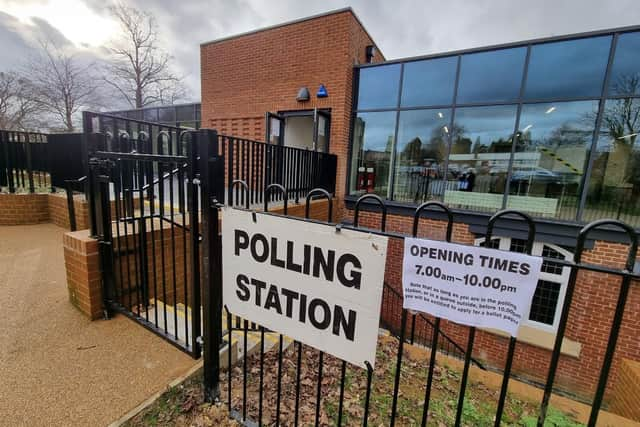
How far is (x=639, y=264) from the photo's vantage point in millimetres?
5078

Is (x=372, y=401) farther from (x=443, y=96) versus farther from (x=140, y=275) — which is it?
(x=443, y=96)

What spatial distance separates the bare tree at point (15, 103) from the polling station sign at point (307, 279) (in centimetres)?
2681

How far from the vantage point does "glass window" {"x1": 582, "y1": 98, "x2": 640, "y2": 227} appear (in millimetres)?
5094

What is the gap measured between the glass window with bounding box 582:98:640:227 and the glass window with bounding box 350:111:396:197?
13.2ft

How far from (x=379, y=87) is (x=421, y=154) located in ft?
6.82

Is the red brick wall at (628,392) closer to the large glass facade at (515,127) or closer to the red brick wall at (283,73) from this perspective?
the large glass facade at (515,127)

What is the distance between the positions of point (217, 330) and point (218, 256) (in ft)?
1.74

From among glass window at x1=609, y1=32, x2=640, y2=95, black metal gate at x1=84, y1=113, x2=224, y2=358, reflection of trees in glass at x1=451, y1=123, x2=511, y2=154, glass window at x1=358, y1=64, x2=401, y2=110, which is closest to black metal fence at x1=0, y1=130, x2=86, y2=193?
black metal gate at x1=84, y1=113, x2=224, y2=358

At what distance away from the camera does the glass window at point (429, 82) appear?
21.2 feet

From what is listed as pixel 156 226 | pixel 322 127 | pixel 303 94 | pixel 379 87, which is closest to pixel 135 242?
pixel 156 226

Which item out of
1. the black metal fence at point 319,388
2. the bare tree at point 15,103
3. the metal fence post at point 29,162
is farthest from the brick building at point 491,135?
the bare tree at point 15,103

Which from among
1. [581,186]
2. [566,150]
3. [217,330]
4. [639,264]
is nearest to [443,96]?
[566,150]

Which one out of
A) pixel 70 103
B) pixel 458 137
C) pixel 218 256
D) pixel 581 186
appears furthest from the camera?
pixel 70 103

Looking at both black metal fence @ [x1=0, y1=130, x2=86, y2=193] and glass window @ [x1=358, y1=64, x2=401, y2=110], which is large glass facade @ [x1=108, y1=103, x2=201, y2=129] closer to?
black metal fence @ [x1=0, y1=130, x2=86, y2=193]
